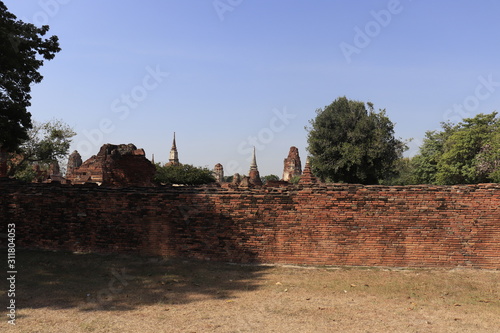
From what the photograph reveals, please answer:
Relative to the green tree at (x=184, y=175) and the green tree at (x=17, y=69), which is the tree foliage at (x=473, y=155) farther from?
the green tree at (x=17, y=69)

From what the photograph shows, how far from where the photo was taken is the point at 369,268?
7.89m

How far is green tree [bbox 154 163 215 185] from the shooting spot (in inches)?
1041

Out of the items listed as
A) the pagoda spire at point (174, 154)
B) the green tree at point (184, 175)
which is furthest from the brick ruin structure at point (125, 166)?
the pagoda spire at point (174, 154)

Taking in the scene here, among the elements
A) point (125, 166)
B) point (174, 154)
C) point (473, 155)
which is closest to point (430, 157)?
point (473, 155)

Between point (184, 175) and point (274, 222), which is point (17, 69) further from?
point (184, 175)

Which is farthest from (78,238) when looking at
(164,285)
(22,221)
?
(164,285)

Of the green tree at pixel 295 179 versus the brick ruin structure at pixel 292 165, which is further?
the brick ruin structure at pixel 292 165

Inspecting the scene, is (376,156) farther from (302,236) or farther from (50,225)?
(50,225)

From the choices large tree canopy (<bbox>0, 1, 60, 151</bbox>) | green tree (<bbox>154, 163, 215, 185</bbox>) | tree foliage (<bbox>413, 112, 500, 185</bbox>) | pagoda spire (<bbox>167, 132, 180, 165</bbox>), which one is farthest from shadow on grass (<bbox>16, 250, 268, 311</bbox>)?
pagoda spire (<bbox>167, 132, 180, 165</bbox>)

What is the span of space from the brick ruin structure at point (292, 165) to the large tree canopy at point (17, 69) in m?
26.0

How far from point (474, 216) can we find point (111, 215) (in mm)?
7560

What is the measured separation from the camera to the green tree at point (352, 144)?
81.5ft

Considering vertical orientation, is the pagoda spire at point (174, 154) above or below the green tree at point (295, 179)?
above

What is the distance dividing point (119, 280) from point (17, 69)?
616 cm
